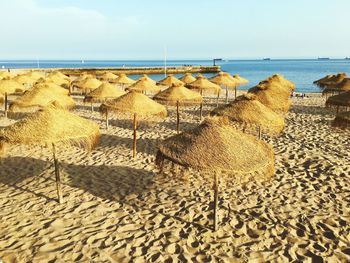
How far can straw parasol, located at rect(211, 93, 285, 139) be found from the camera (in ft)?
29.4

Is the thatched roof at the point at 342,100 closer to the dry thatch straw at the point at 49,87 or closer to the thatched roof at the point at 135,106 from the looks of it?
the thatched roof at the point at 135,106

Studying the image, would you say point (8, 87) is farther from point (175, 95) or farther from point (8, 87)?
point (175, 95)

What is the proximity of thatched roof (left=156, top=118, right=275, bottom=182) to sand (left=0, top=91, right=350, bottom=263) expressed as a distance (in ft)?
4.40

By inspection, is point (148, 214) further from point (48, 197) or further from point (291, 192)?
point (291, 192)

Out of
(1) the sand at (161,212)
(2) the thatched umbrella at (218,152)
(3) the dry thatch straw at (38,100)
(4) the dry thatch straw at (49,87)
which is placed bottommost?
(1) the sand at (161,212)

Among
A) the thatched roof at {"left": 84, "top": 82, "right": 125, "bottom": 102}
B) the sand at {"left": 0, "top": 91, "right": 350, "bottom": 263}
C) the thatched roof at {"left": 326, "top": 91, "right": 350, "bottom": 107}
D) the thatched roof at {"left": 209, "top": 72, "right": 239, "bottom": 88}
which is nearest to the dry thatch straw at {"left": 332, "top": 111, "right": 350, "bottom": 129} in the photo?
the sand at {"left": 0, "top": 91, "right": 350, "bottom": 263}

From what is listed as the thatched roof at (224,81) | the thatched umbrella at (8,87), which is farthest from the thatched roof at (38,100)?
the thatched roof at (224,81)

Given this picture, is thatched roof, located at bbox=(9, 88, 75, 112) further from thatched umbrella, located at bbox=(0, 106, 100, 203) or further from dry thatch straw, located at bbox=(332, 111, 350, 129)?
dry thatch straw, located at bbox=(332, 111, 350, 129)

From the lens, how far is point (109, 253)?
543 centimetres

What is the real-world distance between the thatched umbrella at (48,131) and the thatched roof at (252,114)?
14.4 ft

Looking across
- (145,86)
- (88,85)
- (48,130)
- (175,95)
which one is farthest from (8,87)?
(48,130)

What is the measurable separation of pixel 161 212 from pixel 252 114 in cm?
413

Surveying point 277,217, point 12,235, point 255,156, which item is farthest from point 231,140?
point 12,235

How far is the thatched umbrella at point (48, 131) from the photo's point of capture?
248 inches
